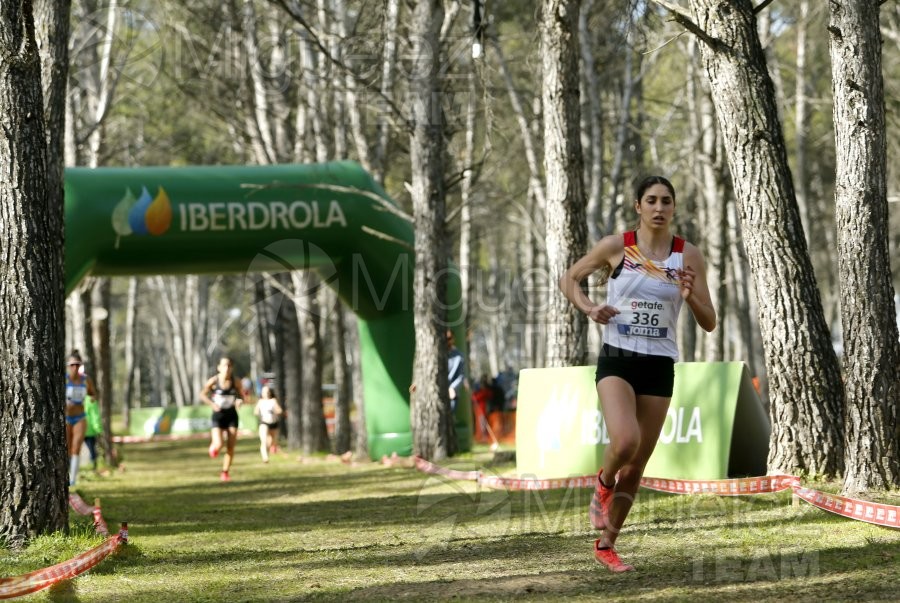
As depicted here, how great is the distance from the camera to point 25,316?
8758mm

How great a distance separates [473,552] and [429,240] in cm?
916

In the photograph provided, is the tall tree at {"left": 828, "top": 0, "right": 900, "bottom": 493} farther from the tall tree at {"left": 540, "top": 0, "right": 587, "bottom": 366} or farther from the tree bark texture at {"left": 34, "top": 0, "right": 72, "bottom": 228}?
the tree bark texture at {"left": 34, "top": 0, "right": 72, "bottom": 228}

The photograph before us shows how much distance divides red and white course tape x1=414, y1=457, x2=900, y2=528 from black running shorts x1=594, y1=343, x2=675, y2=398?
2.11 m

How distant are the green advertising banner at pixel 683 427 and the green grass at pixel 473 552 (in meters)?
0.58

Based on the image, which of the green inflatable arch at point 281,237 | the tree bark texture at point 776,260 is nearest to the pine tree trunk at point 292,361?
the green inflatable arch at point 281,237

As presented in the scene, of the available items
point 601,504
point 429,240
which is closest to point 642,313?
point 601,504

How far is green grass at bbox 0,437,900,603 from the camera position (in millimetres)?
6484

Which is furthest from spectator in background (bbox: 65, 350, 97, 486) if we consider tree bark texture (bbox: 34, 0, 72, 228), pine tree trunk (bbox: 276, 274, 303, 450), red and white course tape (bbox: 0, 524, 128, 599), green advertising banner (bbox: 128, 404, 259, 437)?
green advertising banner (bbox: 128, 404, 259, 437)

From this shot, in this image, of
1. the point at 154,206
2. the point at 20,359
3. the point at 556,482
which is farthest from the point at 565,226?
the point at 20,359

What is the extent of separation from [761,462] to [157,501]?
682cm

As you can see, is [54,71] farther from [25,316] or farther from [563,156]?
[563,156]

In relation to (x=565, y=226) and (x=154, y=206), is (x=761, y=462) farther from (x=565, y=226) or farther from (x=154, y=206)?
(x=154, y=206)

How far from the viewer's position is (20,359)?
871 cm

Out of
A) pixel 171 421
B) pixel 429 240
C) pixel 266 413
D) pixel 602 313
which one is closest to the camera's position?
pixel 602 313
